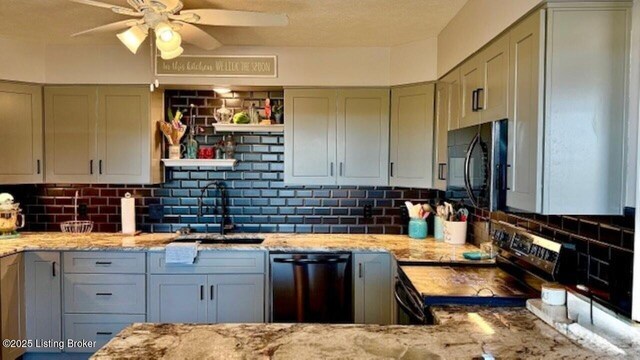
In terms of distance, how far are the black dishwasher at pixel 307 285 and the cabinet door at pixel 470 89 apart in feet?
4.24

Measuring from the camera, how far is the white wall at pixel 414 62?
3.28m

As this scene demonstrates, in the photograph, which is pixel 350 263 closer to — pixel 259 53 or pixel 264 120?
pixel 264 120

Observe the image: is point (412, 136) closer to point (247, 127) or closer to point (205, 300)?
point (247, 127)

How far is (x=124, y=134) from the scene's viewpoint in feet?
11.6

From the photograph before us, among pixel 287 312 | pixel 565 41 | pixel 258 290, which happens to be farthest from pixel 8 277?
pixel 565 41

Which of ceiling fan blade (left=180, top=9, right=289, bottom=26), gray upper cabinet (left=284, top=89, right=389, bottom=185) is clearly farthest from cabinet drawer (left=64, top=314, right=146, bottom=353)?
ceiling fan blade (left=180, top=9, right=289, bottom=26)

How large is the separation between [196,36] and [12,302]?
7.17 feet

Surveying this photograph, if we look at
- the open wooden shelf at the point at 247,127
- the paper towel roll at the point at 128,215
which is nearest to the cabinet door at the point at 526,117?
the open wooden shelf at the point at 247,127

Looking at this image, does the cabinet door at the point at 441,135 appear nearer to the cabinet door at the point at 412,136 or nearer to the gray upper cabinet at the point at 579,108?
the cabinet door at the point at 412,136

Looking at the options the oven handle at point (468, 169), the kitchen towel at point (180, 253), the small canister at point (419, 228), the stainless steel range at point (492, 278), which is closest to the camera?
the stainless steel range at point (492, 278)

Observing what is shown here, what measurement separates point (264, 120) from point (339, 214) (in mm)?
1005

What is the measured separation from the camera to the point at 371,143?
11.8 feet

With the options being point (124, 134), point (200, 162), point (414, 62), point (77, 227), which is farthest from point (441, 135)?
point (77, 227)

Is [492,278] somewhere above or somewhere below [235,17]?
below
